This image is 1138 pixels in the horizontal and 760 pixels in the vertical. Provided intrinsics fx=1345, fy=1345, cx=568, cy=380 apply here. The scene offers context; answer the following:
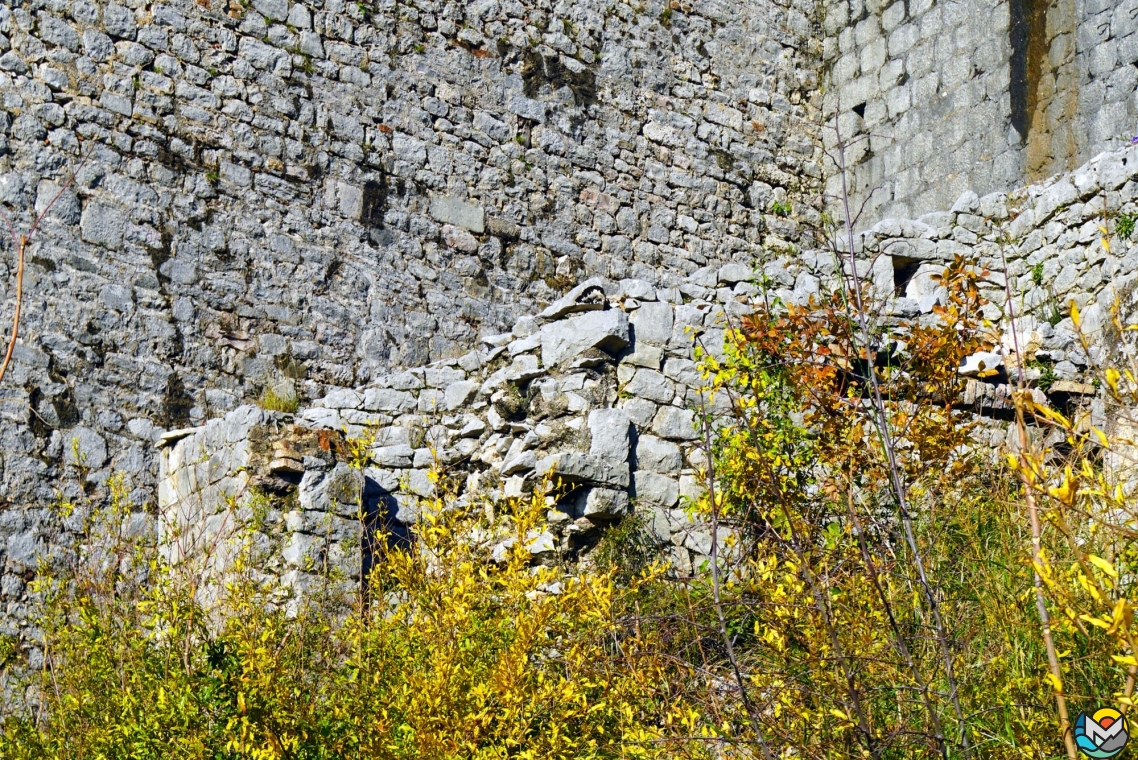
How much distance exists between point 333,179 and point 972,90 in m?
4.99

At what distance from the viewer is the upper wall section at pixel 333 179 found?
7.77 m

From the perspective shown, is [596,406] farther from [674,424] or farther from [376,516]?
[376,516]

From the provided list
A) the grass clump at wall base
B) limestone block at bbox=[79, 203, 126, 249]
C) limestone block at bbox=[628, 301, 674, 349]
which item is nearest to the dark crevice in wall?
limestone block at bbox=[628, 301, 674, 349]

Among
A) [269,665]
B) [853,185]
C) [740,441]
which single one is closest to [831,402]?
[740,441]

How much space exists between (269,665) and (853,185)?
839 cm

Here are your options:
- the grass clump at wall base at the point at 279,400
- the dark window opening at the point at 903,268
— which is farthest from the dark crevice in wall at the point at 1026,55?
the grass clump at wall base at the point at 279,400

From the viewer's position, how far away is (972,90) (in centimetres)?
1041

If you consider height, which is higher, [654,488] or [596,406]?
[596,406]

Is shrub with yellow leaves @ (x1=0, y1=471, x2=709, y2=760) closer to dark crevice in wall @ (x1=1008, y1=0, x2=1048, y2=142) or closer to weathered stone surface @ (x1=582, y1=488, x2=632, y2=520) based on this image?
weathered stone surface @ (x1=582, y1=488, x2=632, y2=520)

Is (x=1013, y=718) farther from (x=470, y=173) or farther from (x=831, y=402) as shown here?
(x=470, y=173)

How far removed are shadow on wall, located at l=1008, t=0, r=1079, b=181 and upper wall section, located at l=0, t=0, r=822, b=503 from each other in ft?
6.55

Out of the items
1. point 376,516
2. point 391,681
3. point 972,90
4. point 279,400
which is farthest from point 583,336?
point 972,90

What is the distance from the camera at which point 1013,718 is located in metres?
3.69

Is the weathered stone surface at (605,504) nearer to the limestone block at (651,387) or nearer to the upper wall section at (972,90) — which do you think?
the limestone block at (651,387)
